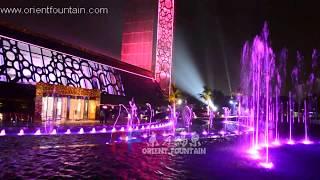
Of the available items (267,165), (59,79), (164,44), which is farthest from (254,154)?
(164,44)

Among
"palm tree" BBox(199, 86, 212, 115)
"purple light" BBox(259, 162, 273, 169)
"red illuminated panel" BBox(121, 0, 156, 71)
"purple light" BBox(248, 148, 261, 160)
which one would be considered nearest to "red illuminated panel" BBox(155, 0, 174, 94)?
"red illuminated panel" BBox(121, 0, 156, 71)

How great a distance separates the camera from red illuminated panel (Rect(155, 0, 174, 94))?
67125 millimetres

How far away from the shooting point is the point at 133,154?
47.9ft

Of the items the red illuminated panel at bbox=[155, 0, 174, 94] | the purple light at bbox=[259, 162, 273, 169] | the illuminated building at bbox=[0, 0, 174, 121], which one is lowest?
the purple light at bbox=[259, 162, 273, 169]

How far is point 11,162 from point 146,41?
61.6 metres

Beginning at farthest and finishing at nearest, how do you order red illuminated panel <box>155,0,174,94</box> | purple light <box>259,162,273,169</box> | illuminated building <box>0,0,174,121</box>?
red illuminated panel <box>155,0,174,94</box> → illuminated building <box>0,0,174,121</box> → purple light <box>259,162,273,169</box>

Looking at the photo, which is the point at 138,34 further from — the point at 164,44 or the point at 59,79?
the point at 59,79

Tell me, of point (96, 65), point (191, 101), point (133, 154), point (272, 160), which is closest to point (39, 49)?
point (96, 65)

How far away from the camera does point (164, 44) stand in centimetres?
6806

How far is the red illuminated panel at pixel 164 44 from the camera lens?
67.1 m

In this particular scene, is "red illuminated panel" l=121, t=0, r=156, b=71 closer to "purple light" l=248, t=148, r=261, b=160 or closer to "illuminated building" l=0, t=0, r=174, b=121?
"illuminated building" l=0, t=0, r=174, b=121

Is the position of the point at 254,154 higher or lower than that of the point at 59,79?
lower

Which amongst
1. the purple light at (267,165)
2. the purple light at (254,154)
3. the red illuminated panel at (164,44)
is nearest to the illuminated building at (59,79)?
the red illuminated panel at (164,44)

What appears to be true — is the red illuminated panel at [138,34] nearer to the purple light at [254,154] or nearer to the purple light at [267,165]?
the purple light at [254,154]
